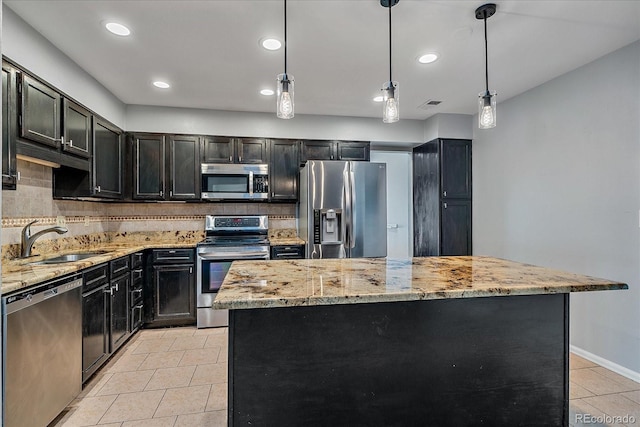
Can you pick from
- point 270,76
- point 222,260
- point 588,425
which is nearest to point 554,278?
point 588,425

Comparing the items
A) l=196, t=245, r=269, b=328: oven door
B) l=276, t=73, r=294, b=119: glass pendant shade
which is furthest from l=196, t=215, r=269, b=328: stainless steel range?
l=276, t=73, r=294, b=119: glass pendant shade

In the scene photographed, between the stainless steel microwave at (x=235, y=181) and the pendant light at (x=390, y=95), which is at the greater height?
the pendant light at (x=390, y=95)

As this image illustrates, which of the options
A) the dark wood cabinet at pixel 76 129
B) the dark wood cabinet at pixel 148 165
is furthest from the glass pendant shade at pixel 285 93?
the dark wood cabinet at pixel 148 165

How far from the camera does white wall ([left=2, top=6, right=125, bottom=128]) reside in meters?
2.13

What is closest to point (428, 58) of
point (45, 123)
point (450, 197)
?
point (450, 197)

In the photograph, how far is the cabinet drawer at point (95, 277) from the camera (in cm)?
235

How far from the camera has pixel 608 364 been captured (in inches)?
106

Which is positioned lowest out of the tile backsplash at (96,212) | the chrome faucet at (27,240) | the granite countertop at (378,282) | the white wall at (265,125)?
the granite countertop at (378,282)

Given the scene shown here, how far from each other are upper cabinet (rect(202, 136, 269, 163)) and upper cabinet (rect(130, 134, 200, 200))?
12 centimetres

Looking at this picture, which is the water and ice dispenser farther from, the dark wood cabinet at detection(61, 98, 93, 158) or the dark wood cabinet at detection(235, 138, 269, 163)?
the dark wood cabinet at detection(61, 98, 93, 158)

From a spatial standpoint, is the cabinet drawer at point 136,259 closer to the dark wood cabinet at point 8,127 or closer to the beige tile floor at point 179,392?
the beige tile floor at point 179,392

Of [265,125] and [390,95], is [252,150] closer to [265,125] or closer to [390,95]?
[265,125]

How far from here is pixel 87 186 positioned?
2984mm
